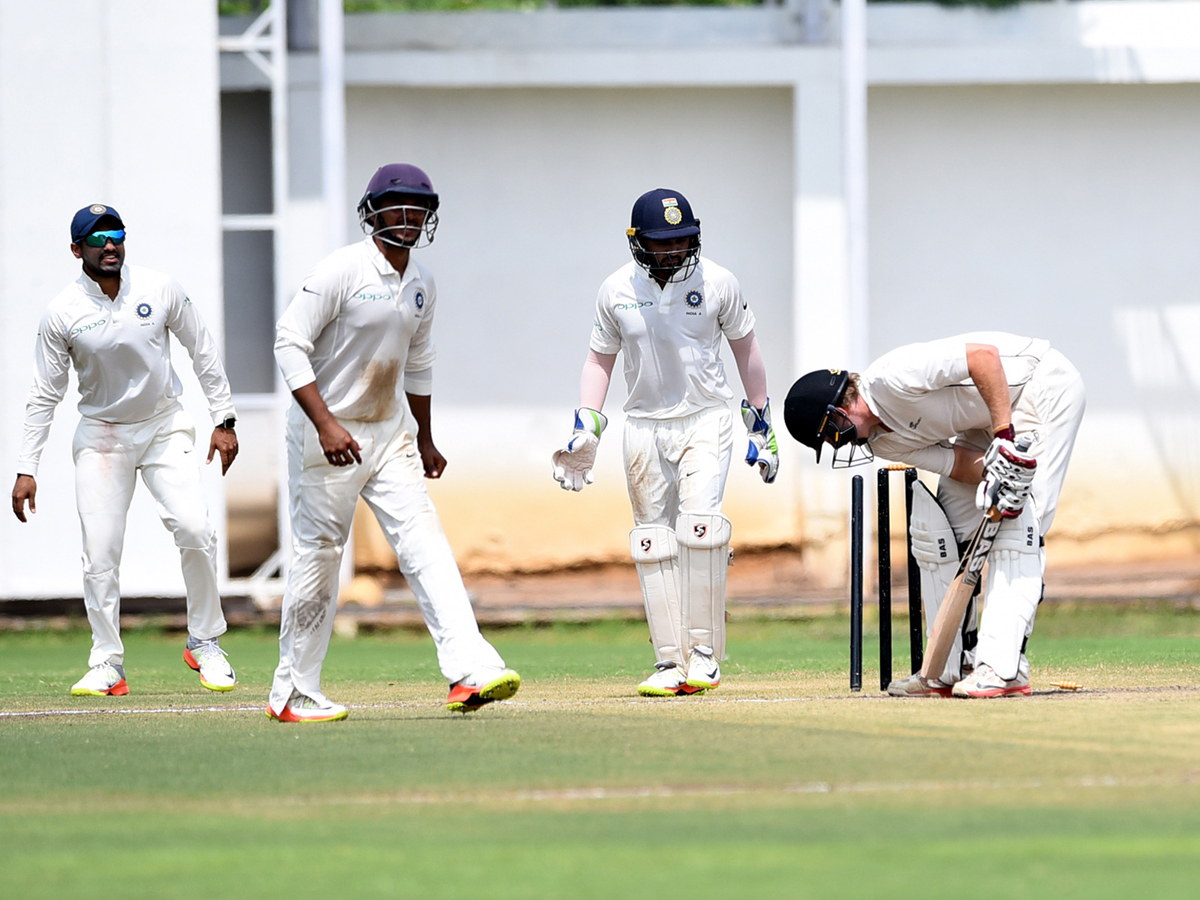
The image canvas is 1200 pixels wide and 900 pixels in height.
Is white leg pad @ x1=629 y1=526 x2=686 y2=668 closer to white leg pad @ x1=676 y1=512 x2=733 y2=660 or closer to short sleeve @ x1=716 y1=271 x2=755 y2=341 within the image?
white leg pad @ x1=676 y1=512 x2=733 y2=660

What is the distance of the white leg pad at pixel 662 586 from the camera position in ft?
21.5

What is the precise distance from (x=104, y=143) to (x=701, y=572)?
680 centimetres

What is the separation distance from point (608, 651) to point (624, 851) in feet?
21.7

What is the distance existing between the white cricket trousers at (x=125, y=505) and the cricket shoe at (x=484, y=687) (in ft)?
7.11

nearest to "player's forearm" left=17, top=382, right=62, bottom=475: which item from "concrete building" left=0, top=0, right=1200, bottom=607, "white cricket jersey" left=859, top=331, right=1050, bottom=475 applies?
"white cricket jersey" left=859, top=331, right=1050, bottom=475

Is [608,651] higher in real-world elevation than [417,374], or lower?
lower

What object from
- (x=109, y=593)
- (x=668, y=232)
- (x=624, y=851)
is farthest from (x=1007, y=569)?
(x=109, y=593)

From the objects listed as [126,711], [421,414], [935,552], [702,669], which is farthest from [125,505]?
[935,552]

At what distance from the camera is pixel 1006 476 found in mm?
5633

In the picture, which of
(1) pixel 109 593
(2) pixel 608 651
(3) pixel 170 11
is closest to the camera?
(1) pixel 109 593

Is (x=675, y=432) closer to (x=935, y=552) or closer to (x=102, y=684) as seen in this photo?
(x=935, y=552)

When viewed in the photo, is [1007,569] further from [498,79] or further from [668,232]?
[498,79]

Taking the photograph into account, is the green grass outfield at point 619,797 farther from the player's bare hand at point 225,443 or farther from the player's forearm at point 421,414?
the player's bare hand at point 225,443

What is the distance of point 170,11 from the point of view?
37.9 feet
